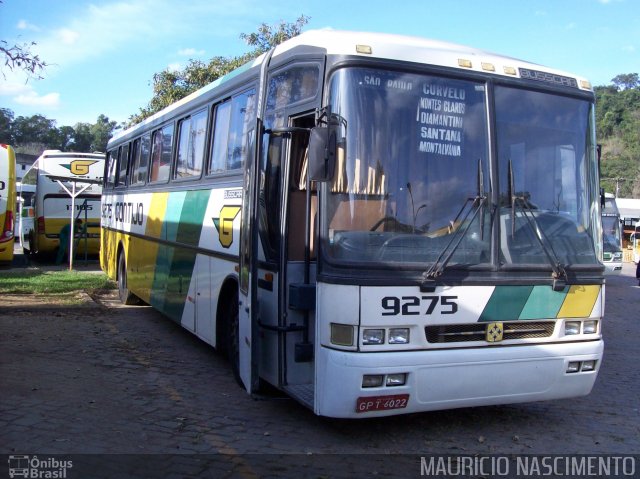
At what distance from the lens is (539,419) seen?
6.24 meters

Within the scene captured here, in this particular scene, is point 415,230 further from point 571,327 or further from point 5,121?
point 5,121

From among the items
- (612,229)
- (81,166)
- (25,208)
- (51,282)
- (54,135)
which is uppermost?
(54,135)

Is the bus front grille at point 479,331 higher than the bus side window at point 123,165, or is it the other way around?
the bus side window at point 123,165

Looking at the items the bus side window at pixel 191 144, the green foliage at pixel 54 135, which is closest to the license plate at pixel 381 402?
the bus side window at pixel 191 144

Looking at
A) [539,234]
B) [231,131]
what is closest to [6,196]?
[231,131]

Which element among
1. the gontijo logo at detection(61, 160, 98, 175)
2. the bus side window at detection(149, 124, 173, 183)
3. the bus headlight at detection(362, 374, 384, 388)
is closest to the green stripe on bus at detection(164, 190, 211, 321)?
the bus side window at detection(149, 124, 173, 183)

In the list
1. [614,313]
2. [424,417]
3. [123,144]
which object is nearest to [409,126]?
[424,417]

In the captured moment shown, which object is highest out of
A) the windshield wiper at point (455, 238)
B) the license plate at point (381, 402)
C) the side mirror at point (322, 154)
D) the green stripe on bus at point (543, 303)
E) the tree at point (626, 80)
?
the tree at point (626, 80)

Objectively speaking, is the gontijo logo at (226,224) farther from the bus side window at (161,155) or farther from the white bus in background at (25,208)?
the white bus in background at (25,208)

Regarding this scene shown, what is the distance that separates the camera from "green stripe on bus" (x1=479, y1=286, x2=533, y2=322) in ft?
17.1

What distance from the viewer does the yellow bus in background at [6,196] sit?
17484 mm

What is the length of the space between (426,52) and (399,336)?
2287 millimetres

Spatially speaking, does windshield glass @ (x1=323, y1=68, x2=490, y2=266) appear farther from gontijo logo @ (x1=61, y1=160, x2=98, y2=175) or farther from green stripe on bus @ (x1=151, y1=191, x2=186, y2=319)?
gontijo logo @ (x1=61, y1=160, x2=98, y2=175)

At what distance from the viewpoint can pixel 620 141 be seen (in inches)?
3105
